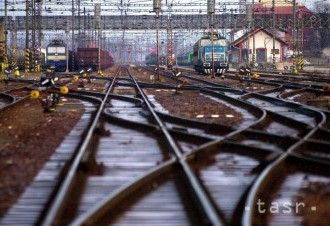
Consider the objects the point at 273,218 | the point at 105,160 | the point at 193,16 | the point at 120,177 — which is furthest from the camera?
the point at 193,16

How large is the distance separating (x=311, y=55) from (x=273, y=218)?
97.5 metres

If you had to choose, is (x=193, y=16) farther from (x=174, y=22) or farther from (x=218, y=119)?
(x=218, y=119)

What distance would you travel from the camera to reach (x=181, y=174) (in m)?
6.54

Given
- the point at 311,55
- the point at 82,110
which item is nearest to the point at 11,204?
the point at 82,110

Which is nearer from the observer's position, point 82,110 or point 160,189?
point 160,189

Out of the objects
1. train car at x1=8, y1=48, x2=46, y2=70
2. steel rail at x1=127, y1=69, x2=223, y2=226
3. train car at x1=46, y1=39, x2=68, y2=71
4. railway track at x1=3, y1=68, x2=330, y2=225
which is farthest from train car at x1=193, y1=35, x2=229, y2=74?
steel rail at x1=127, y1=69, x2=223, y2=226

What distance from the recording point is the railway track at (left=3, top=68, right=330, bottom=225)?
4.93 meters

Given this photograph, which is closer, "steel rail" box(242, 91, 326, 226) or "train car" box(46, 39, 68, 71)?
"steel rail" box(242, 91, 326, 226)

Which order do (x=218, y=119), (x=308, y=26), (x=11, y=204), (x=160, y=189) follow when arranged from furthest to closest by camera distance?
(x=308, y=26) < (x=218, y=119) < (x=160, y=189) < (x=11, y=204)

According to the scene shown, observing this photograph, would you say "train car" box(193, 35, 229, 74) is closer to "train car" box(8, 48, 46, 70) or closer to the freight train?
the freight train

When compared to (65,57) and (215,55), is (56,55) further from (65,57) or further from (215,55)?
(215,55)

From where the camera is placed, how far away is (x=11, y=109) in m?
15.6

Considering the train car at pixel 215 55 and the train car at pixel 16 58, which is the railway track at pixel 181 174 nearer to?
the train car at pixel 215 55

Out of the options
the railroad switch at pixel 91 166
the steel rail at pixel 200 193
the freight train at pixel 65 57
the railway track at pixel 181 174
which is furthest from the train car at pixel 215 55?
the railroad switch at pixel 91 166
